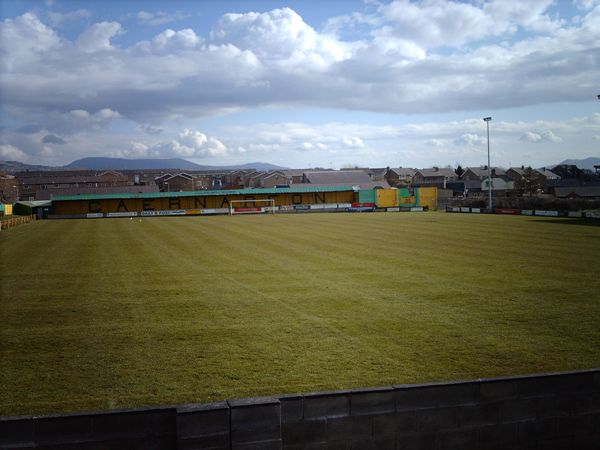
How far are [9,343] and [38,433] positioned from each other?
7673mm

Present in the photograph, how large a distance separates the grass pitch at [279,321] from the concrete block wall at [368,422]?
8.87 feet

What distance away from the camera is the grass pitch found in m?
9.46

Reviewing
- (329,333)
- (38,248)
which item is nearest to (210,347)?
(329,333)

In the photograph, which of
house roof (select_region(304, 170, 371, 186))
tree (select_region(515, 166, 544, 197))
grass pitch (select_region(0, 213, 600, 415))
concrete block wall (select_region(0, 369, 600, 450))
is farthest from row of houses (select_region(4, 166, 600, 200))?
concrete block wall (select_region(0, 369, 600, 450))

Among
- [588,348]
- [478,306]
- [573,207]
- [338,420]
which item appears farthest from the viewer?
[573,207]

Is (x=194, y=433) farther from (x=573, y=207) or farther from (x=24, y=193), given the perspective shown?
(x=24, y=193)

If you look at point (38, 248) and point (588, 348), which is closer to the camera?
point (588, 348)

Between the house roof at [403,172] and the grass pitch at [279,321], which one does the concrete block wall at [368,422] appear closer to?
the grass pitch at [279,321]

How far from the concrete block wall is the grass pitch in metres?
2.70

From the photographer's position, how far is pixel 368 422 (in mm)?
6152

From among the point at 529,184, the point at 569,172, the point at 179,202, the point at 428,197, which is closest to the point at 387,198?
the point at 428,197

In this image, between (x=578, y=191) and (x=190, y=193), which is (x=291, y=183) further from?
(x=578, y=191)

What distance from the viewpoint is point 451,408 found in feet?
20.9

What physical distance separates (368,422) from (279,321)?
7.58m
